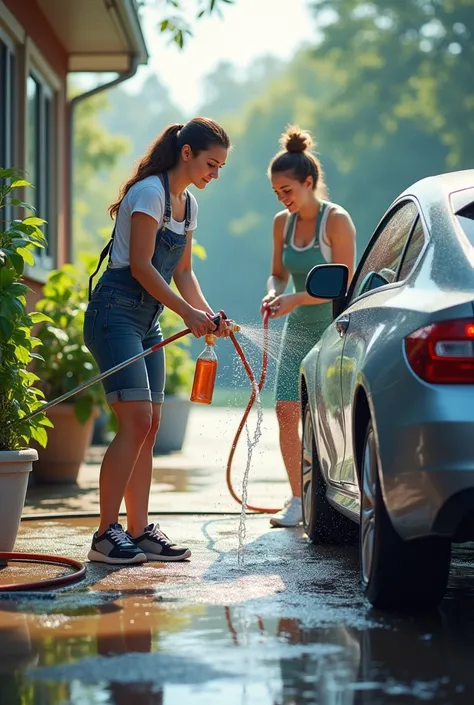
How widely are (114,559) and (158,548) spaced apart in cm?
25

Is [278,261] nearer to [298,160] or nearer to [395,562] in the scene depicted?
[298,160]

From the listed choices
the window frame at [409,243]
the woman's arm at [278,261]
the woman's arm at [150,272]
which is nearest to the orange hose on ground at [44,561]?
the woman's arm at [150,272]

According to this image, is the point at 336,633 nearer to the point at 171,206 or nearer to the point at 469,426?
the point at 469,426

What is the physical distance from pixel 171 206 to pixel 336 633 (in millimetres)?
2626

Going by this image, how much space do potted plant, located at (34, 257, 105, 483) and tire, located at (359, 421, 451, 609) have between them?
19.2 ft

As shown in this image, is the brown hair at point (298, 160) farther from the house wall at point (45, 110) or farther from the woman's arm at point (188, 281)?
the house wall at point (45, 110)

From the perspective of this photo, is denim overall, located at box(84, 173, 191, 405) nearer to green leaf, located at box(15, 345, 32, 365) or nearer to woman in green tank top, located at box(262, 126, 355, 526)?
green leaf, located at box(15, 345, 32, 365)

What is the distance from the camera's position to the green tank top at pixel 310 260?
8.12 meters

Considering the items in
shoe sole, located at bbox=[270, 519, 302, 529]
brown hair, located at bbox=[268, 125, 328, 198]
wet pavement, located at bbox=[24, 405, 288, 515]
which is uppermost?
brown hair, located at bbox=[268, 125, 328, 198]

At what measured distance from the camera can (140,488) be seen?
6.82m

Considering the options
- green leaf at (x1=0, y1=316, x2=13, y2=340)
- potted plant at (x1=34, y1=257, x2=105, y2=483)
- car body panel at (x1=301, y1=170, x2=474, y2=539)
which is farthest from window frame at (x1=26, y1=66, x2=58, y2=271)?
car body panel at (x1=301, y1=170, x2=474, y2=539)

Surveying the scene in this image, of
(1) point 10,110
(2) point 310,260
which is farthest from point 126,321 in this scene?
(1) point 10,110

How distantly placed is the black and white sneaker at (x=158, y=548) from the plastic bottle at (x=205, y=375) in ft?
2.22

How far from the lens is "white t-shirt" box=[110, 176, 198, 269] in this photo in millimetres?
6508
